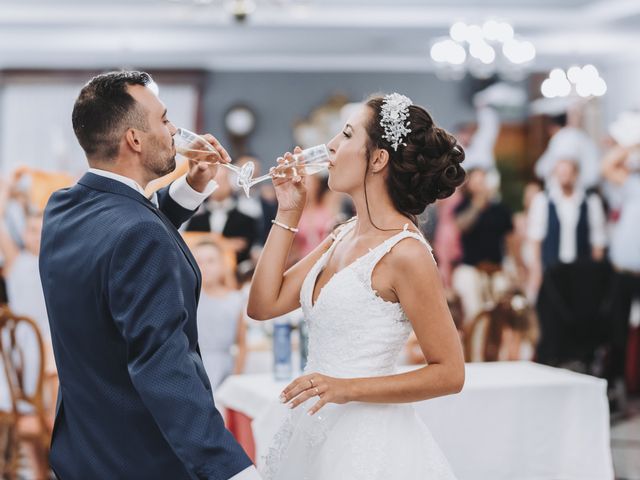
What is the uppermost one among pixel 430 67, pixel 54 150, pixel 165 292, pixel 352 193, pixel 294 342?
pixel 430 67

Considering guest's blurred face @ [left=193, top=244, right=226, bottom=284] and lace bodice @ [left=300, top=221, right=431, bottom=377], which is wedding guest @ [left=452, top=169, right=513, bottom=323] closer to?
guest's blurred face @ [left=193, top=244, right=226, bottom=284]

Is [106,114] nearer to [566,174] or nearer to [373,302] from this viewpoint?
[373,302]

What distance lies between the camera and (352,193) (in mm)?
2084

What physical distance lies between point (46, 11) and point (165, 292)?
8091 millimetres

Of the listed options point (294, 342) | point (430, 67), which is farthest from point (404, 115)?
point (430, 67)

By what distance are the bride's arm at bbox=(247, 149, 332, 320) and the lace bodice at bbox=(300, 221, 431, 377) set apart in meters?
0.11

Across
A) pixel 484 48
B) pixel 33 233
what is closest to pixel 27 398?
pixel 33 233

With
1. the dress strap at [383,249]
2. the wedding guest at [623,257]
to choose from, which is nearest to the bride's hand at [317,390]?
the dress strap at [383,249]

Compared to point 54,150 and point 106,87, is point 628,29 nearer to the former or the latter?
point 54,150

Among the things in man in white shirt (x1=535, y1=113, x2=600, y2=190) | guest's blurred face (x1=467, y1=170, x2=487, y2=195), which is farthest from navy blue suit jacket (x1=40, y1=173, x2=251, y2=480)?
man in white shirt (x1=535, y1=113, x2=600, y2=190)

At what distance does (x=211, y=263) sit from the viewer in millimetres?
4059

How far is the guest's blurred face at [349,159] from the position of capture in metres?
2.04

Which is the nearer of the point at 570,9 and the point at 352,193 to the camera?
the point at 352,193

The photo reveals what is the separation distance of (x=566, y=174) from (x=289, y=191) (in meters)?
4.95
